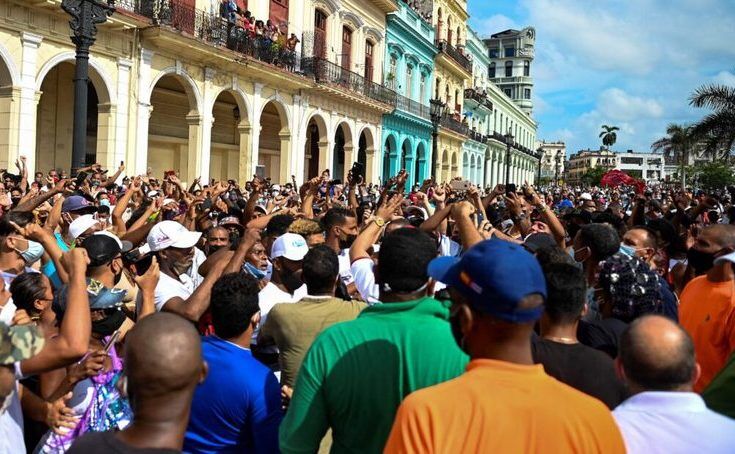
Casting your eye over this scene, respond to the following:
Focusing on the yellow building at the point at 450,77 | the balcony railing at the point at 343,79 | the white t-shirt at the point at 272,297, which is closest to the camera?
the white t-shirt at the point at 272,297

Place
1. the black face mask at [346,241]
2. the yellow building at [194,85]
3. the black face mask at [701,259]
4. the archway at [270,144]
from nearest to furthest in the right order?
the black face mask at [701,259] → the black face mask at [346,241] → the yellow building at [194,85] → the archway at [270,144]

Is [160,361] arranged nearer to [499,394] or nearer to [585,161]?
[499,394]

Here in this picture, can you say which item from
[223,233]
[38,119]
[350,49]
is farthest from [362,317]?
[350,49]

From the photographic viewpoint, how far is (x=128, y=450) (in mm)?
1863

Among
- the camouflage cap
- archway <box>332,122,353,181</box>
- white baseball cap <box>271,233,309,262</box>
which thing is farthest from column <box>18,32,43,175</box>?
archway <box>332,122,353,181</box>

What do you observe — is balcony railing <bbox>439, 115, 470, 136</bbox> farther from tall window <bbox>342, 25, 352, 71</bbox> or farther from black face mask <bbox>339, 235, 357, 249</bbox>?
black face mask <bbox>339, 235, 357, 249</bbox>

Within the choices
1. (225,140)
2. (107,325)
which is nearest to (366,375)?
(107,325)

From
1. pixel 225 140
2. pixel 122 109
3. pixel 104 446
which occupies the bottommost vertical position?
pixel 104 446

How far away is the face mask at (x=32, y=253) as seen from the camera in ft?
16.1

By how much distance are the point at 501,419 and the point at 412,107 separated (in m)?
34.0

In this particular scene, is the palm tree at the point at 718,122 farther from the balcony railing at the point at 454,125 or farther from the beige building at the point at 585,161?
the beige building at the point at 585,161

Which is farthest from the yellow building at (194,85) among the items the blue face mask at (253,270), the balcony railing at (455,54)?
the blue face mask at (253,270)

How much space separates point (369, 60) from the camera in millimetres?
29609

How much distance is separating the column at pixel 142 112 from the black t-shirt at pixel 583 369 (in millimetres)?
15759
